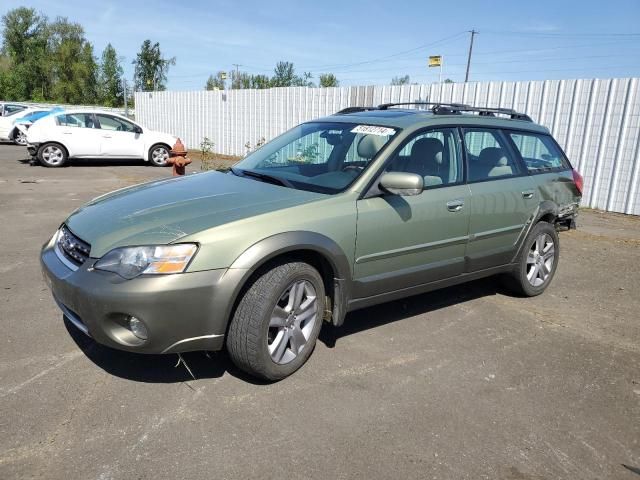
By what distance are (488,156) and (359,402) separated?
105 inches

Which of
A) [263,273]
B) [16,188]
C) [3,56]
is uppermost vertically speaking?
[3,56]

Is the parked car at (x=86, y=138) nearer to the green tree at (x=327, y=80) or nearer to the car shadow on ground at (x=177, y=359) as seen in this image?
the car shadow on ground at (x=177, y=359)

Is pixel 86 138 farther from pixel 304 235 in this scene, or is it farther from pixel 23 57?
pixel 23 57

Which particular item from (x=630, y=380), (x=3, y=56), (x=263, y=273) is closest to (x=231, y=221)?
(x=263, y=273)

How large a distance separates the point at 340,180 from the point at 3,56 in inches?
3062

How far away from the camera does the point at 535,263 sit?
17.2 feet

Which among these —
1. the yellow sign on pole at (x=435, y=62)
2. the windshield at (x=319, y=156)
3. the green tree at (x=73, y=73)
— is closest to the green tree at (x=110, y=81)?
the green tree at (x=73, y=73)

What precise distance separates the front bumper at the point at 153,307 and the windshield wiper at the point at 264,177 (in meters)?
1.10

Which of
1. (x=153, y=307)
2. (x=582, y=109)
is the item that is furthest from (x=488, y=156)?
(x=582, y=109)

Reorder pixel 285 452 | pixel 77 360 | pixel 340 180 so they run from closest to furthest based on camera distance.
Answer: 1. pixel 285 452
2. pixel 77 360
3. pixel 340 180

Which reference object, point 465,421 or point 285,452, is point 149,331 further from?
point 465,421

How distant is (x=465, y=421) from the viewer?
3.06 m

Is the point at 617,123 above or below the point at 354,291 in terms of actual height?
above

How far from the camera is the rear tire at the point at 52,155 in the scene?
46.0 ft
